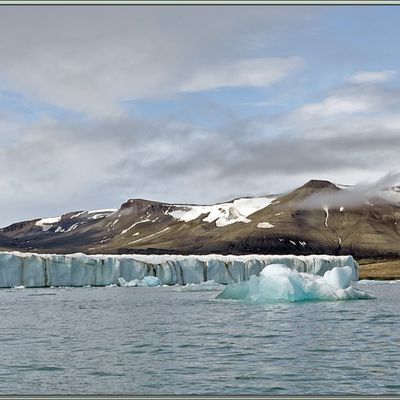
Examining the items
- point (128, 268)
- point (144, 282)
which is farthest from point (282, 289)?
point (128, 268)

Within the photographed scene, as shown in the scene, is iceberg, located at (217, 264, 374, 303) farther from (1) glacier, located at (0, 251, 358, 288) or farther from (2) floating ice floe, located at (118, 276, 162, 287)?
(2) floating ice floe, located at (118, 276, 162, 287)

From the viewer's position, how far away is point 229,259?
76750 millimetres

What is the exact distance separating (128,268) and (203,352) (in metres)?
55.0

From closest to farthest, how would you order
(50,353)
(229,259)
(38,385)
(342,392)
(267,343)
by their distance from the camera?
(342,392), (38,385), (50,353), (267,343), (229,259)

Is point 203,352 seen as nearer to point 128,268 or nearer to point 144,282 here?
point 144,282

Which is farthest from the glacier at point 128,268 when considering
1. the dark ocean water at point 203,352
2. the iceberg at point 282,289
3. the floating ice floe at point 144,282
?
the dark ocean water at point 203,352

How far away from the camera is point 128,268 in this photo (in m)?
73.3

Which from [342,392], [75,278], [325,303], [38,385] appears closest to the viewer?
[342,392]

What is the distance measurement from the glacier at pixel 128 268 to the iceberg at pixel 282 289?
2933 cm

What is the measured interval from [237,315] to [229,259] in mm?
46338

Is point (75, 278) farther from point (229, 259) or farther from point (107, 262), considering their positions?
point (229, 259)

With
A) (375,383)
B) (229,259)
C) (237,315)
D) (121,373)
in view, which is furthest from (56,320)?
(229,259)

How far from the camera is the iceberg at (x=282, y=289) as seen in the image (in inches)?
1479

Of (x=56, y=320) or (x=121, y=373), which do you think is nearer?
(x=121, y=373)
